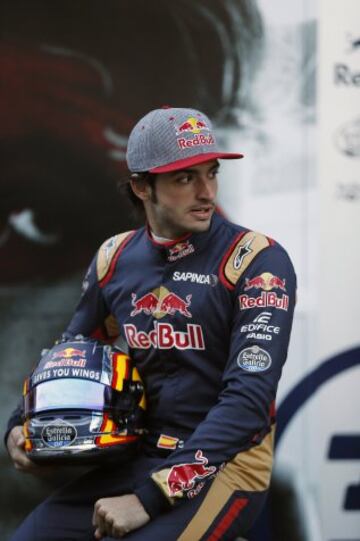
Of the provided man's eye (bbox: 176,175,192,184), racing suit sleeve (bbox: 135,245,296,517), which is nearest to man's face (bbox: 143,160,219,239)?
man's eye (bbox: 176,175,192,184)

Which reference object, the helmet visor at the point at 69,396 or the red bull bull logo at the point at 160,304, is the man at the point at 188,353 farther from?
the helmet visor at the point at 69,396

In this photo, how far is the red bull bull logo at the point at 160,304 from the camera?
2.81 metres

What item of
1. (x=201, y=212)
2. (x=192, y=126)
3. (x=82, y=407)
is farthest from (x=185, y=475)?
(x=192, y=126)

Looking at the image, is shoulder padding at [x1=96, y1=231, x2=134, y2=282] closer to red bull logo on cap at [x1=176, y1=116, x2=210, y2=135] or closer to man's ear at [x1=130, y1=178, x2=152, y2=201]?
man's ear at [x1=130, y1=178, x2=152, y2=201]

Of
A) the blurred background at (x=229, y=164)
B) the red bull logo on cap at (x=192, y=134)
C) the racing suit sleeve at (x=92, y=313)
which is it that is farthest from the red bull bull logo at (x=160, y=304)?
the blurred background at (x=229, y=164)

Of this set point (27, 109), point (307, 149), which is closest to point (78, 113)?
point (27, 109)

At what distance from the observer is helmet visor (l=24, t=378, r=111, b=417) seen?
2684 millimetres

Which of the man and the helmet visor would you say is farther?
the helmet visor

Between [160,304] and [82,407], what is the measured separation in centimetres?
39

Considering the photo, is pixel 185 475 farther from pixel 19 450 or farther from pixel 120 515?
pixel 19 450

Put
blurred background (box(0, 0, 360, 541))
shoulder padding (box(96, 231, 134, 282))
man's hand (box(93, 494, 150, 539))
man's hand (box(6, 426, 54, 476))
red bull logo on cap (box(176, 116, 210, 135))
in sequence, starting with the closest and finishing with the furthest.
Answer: man's hand (box(93, 494, 150, 539)) → red bull logo on cap (box(176, 116, 210, 135)) → man's hand (box(6, 426, 54, 476)) → shoulder padding (box(96, 231, 134, 282)) → blurred background (box(0, 0, 360, 541))

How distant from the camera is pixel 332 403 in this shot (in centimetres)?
391

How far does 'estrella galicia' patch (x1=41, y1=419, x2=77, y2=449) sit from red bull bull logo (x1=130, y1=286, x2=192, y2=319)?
42 cm

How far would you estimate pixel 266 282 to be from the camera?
2.69 meters
